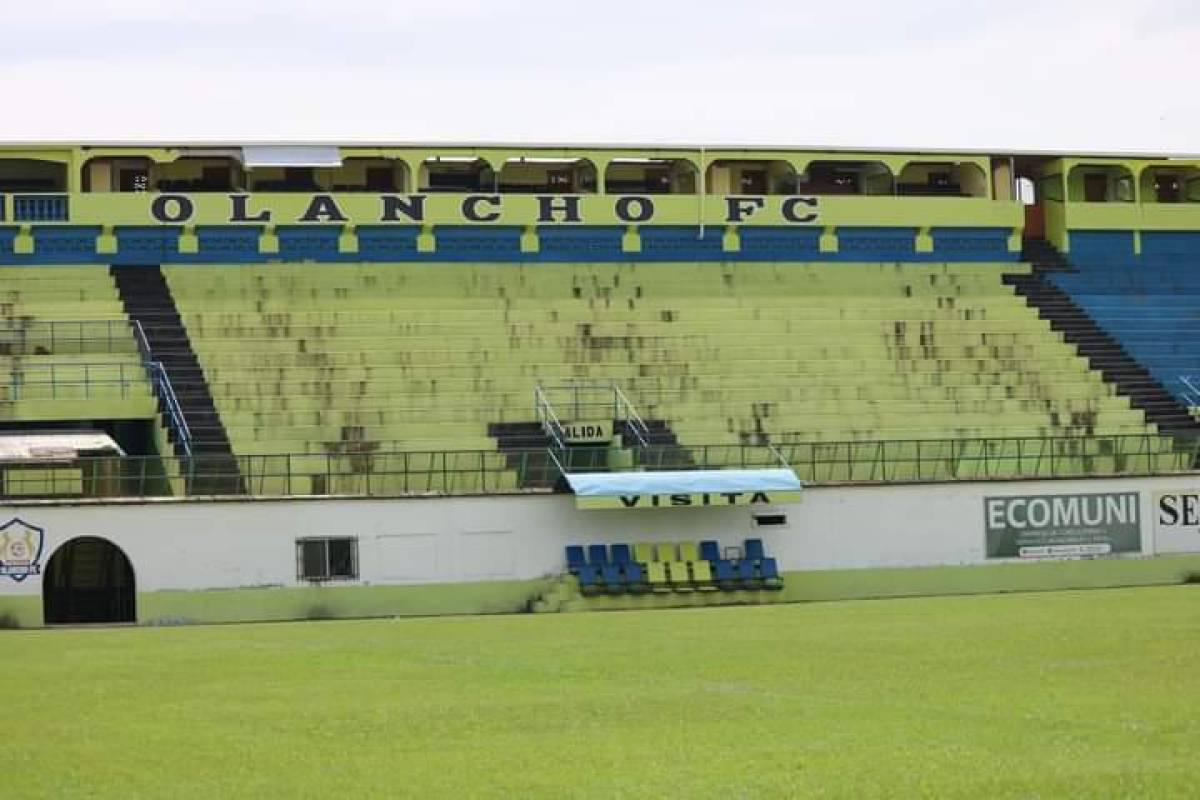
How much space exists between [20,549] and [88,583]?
4971mm

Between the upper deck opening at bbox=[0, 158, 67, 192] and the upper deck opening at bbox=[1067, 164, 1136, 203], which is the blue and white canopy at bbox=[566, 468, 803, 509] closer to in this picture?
the upper deck opening at bbox=[0, 158, 67, 192]

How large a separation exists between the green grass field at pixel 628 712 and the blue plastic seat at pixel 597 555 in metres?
7.69

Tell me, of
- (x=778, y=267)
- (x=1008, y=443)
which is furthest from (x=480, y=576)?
(x=778, y=267)

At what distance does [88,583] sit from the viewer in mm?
43250

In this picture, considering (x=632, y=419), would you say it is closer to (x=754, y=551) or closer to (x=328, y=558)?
(x=754, y=551)

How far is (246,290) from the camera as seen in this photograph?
165ft

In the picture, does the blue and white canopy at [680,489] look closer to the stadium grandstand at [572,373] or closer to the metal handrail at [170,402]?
the stadium grandstand at [572,373]

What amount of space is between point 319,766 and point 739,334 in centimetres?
3258

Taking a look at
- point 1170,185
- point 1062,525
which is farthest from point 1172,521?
point 1170,185

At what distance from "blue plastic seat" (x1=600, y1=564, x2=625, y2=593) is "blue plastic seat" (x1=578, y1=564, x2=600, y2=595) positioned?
0.13 metres

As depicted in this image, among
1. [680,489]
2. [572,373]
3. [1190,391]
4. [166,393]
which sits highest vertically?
[572,373]

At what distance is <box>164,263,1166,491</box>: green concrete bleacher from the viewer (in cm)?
4519

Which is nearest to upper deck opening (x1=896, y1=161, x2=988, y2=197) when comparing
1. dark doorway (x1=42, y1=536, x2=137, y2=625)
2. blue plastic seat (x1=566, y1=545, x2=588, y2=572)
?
blue plastic seat (x1=566, y1=545, x2=588, y2=572)

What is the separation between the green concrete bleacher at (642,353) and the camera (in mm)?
45188
